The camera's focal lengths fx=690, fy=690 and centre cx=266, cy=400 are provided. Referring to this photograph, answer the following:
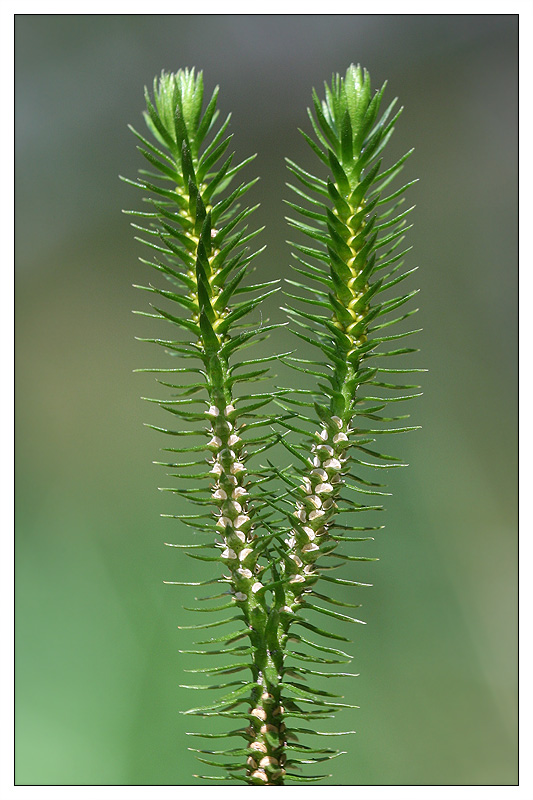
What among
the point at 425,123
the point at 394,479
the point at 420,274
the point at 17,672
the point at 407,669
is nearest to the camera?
the point at 17,672

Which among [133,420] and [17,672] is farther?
[133,420]

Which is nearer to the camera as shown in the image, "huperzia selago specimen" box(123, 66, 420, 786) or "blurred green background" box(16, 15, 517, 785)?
"huperzia selago specimen" box(123, 66, 420, 786)

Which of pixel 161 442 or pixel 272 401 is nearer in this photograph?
pixel 272 401

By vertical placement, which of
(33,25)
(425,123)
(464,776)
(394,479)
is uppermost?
(33,25)

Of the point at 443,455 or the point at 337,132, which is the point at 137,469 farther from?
the point at 337,132

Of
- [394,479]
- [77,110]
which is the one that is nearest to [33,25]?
[77,110]

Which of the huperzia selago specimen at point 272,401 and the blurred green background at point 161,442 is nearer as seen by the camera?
the huperzia selago specimen at point 272,401

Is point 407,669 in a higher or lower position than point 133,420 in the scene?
lower

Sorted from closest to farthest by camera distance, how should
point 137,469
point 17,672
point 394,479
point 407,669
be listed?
point 17,672 → point 407,669 → point 394,479 → point 137,469
